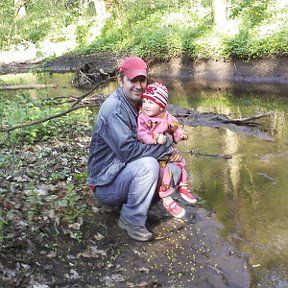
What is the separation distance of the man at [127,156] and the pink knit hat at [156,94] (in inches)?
3.6

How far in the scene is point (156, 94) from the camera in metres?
4.20

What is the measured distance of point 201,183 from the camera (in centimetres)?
601

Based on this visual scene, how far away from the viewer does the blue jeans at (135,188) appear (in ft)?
13.6

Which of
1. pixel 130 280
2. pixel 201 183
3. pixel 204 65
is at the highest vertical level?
pixel 130 280

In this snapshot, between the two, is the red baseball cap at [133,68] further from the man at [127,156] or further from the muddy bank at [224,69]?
the muddy bank at [224,69]

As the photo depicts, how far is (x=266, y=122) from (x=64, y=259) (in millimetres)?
6353

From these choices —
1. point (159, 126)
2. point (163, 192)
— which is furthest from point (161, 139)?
point (163, 192)

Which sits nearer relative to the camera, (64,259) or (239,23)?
(64,259)

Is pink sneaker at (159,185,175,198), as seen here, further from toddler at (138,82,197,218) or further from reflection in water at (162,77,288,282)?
reflection in water at (162,77,288,282)

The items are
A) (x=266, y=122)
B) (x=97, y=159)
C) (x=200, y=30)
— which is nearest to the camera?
(x=97, y=159)

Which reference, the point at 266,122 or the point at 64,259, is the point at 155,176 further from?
the point at 266,122

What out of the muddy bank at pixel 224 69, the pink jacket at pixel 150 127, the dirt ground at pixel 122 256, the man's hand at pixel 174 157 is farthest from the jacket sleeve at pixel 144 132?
the muddy bank at pixel 224 69

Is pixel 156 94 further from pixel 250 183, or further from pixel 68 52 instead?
pixel 68 52

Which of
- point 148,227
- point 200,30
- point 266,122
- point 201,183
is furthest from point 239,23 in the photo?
point 148,227
